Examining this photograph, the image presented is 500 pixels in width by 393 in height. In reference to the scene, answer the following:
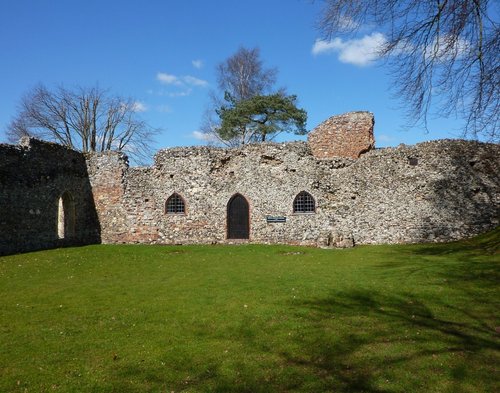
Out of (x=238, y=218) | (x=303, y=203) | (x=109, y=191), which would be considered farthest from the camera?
(x=109, y=191)

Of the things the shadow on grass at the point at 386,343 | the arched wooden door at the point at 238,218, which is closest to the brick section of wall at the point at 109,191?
→ the arched wooden door at the point at 238,218

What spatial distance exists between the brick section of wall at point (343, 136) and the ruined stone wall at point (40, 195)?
41.4 feet

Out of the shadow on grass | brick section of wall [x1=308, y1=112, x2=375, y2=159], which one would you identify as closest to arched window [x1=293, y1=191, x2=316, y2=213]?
brick section of wall [x1=308, y1=112, x2=375, y2=159]

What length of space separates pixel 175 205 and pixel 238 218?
3.50 m

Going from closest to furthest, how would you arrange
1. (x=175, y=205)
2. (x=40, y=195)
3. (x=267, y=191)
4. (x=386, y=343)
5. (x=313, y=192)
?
(x=386, y=343) → (x=40, y=195) → (x=313, y=192) → (x=267, y=191) → (x=175, y=205)

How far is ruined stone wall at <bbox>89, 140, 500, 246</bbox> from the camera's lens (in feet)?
64.3

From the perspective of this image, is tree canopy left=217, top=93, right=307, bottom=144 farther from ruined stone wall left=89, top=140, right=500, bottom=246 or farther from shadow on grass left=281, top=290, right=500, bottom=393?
shadow on grass left=281, top=290, right=500, bottom=393

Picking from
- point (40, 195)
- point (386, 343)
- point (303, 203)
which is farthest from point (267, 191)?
point (386, 343)

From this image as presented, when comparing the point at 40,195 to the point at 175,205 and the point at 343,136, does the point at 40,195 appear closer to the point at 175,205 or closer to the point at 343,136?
the point at 175,205

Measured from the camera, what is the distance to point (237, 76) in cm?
3884

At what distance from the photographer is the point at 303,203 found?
70.5ft

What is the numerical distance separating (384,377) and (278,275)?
6690 mm

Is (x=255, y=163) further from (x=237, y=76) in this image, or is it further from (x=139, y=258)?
(x=237, y=76)

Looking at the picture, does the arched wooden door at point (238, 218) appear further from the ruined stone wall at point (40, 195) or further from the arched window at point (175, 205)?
the ruined stone wall at point (40, 195)
